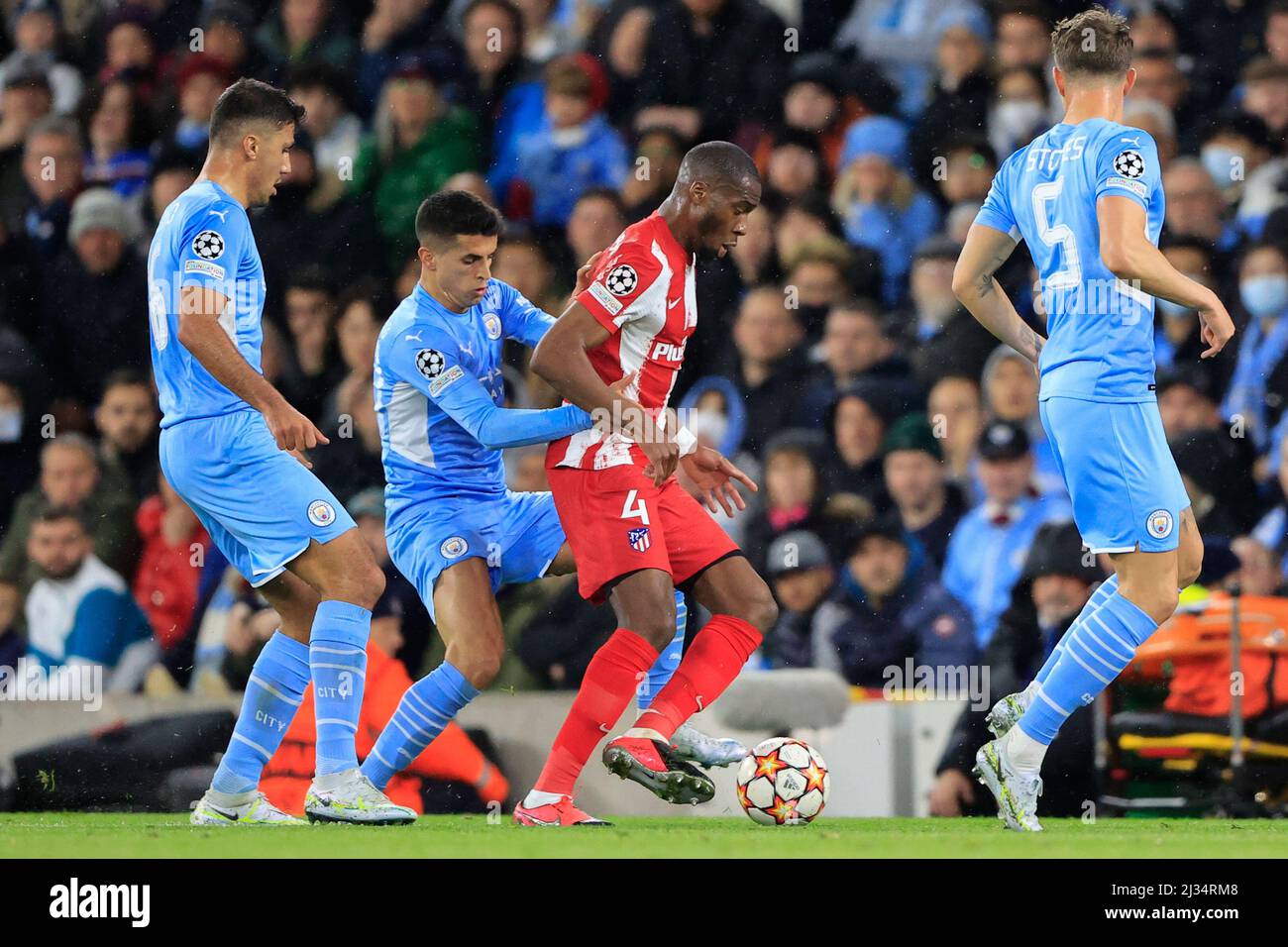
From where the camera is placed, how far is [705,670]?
211 inches

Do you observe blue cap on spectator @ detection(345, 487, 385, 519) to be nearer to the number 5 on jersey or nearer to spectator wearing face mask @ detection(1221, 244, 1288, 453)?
the number 5 on jersey

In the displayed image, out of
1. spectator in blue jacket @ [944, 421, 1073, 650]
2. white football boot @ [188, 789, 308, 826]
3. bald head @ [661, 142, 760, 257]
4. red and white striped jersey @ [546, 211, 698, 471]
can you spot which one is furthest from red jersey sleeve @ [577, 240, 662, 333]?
spectator in blue jacket @ [944, 421, 1073, 650]

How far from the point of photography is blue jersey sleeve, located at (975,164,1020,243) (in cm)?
552

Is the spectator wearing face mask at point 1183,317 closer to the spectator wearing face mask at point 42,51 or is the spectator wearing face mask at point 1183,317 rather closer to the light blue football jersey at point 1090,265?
the light blue football jersey at point 1090,265

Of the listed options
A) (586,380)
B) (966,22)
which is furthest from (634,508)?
(966,22)

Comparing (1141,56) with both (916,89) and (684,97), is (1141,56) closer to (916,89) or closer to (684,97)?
(916,89)

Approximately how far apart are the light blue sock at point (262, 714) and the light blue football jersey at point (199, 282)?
31.3 inches

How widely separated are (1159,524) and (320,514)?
7.87ft

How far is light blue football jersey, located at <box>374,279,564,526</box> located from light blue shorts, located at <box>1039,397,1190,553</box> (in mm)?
1807

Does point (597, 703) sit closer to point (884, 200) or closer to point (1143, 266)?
point (1143, 266)

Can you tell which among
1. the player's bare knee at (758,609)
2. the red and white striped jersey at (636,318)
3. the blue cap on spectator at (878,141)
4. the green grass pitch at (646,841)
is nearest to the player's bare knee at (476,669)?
the green grass pitch at (646,841)

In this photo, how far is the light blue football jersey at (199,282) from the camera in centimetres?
527

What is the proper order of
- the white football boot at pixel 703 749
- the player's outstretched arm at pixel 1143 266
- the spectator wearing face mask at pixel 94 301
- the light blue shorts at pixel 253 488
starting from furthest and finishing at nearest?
the spectator wearing face mask at pixel 94 301 < the white football boot at pixel 703 749 < the light blue shorts at pixel 253 488 < the player's outstretched arm at pixel 1143 266

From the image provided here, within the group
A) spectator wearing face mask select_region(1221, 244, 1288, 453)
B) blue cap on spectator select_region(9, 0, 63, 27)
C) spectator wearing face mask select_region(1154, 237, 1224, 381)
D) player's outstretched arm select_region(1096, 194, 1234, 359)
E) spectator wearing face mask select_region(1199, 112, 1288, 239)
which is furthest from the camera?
blue cap on spectator select_region(9, 0, 63, 27)
